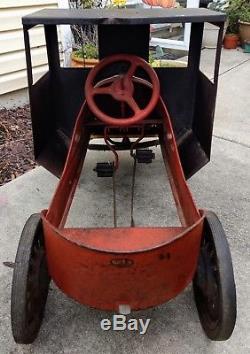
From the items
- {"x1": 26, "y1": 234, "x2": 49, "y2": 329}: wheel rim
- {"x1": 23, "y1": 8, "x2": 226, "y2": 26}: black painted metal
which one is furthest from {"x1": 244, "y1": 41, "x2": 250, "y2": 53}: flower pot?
{"x1": 26, "y1": 234, "x2": 49, "y2": 329}: wheel rim

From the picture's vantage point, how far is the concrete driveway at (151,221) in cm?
181

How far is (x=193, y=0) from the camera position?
18.9ft

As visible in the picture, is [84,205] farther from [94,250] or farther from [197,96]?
[94,250]

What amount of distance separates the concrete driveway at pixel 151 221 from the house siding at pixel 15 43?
1491 mm

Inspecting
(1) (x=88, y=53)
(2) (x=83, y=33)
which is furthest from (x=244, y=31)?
(1) (x=88, y=53)

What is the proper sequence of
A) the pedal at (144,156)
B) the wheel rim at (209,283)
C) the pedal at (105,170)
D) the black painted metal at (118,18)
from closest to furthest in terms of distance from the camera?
the wheel rim at (209,283) → the black painted metal at (118,18) → the pedal at (105,170) → the pedal at (144,156)

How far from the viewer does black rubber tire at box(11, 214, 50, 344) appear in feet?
5.15

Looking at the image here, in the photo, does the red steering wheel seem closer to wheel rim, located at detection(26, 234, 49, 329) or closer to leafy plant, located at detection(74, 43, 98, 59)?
wheel rim, located at detection(26, 234, 49, 329)

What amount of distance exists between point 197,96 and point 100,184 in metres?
0.95

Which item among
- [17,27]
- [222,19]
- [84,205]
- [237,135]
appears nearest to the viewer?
[222,19]

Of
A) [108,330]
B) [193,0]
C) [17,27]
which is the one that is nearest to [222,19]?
[108,330]

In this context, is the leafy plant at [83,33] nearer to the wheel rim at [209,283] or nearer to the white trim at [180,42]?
the white trim at [180,42]

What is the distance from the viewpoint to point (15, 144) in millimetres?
3617

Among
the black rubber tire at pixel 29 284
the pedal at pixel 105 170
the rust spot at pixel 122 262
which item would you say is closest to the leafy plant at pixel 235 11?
the pedal at pixel 105 170
